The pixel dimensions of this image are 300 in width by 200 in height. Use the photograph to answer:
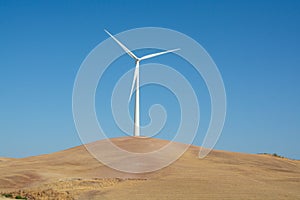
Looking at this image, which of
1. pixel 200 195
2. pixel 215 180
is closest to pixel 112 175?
pixel 215 180

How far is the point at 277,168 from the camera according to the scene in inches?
3034

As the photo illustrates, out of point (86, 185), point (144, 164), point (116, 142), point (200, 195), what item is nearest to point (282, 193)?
point (200, 195)

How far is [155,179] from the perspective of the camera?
55.5 meters

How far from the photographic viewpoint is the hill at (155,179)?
4497cm

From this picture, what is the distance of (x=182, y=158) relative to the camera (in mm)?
78188

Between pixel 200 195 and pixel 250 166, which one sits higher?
pixel 250 166

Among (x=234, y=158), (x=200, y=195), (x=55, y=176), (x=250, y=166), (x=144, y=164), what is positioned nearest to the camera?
(x=200, y=195)

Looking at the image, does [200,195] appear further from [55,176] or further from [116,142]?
[116,142]

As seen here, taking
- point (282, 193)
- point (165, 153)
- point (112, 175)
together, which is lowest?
point (282, 193)

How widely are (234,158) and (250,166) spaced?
24.6ft

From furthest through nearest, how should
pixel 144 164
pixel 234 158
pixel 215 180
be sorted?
pixel 234 158, pixel 144 164, pixel 215 180

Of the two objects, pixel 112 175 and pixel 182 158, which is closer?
pixel 112 175

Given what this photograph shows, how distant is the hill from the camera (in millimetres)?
44969

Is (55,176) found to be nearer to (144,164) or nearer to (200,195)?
(144,164)
